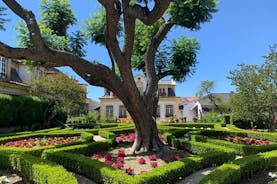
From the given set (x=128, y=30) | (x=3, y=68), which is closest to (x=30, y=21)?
(x=128, y=30)

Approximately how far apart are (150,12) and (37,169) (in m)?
4.95

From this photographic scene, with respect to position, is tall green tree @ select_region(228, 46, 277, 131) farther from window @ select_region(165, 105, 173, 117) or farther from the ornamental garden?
window @ select_region(165, 105, 173, 117)

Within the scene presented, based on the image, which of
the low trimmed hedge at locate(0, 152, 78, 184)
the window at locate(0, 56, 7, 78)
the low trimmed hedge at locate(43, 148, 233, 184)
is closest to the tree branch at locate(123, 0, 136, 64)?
the low trimmed hedge at locate(43, 148, 233, 184)

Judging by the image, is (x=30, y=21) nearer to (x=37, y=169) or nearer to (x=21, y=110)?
(x=37, y=169)

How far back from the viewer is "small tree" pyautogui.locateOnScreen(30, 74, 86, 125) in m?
21.7

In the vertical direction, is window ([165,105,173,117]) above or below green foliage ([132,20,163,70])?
below

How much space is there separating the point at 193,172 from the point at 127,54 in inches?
172

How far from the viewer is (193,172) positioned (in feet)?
25.3

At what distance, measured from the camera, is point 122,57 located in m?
9.21

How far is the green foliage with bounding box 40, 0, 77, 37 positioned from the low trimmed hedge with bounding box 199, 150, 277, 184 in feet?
31.5

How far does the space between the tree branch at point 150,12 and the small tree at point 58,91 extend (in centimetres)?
1498

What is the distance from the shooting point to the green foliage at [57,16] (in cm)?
1280

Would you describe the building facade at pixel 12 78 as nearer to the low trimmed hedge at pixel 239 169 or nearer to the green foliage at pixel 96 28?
the green foliage at pixel 96 28

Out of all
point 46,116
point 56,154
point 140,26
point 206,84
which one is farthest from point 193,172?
point 206,84
